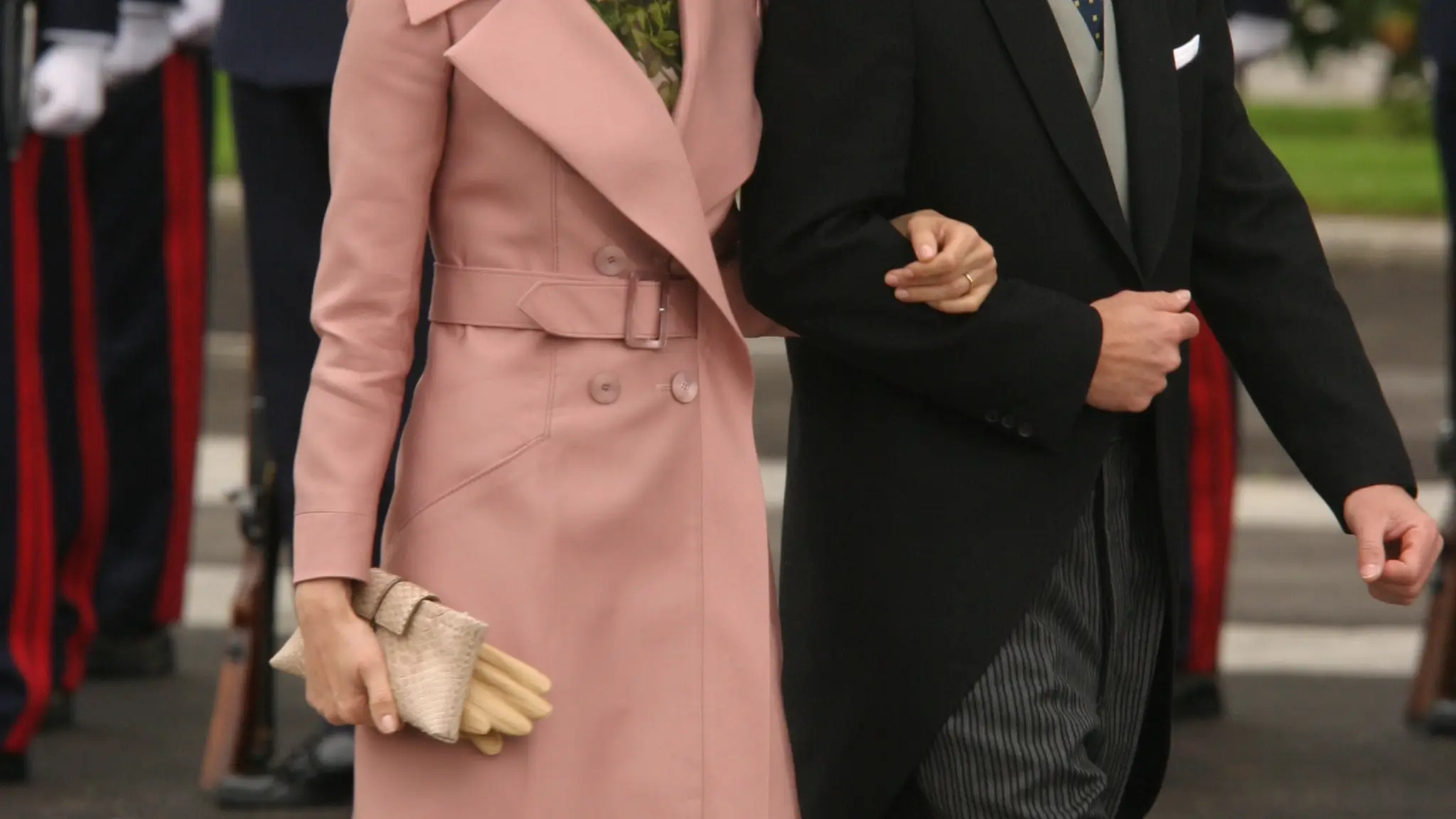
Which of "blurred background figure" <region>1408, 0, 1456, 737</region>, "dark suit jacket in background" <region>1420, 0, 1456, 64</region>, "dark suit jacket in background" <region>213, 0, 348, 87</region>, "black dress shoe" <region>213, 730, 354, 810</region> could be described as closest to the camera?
"dark suit jacket in background" <region>213, 0, 348, 87</region>

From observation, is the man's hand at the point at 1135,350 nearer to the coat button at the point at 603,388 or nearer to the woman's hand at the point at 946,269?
the woman's hand at the point at 946,269

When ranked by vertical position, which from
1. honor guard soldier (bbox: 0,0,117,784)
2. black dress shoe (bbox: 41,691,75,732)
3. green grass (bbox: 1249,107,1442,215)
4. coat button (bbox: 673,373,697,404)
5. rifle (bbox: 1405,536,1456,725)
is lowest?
green grass (bbox: 1249,107,1442,215)

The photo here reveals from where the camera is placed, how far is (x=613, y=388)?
91.4 inches

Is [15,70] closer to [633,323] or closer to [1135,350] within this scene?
[633,323]

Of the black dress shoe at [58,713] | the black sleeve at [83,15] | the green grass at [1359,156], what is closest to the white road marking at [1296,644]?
the black dress shoe at [58,713]

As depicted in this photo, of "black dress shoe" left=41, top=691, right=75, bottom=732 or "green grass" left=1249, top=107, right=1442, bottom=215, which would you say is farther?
"green grass" left=1249, top=107, right=1442, bottom=215

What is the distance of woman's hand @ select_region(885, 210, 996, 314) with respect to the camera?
2305 mm

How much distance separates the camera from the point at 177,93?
5.23 m

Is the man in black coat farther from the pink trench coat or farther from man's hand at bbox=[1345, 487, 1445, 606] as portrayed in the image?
the pink trench coat

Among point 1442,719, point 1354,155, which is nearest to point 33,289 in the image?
point 1442,719

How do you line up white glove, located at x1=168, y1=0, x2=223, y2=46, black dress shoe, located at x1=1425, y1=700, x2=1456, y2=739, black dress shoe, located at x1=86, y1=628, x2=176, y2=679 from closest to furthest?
black dress shoe, located at x1=1425, y1=700, x2=1456, y2=739 → white glove, located at x1=168, y1=0, x2=223, y2=46 → black dress shoe, located at x1=86, y1=628, x2=176, y2=679

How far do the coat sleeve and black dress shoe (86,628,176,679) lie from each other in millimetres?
3182

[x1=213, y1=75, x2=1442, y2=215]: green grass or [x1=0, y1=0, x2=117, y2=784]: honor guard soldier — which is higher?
[x1=0, y1=0, x2=117, y2=784]: honor guard soldier

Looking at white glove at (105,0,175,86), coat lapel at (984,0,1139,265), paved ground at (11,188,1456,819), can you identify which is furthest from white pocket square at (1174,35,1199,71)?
white glove at (105,0,175,86)
